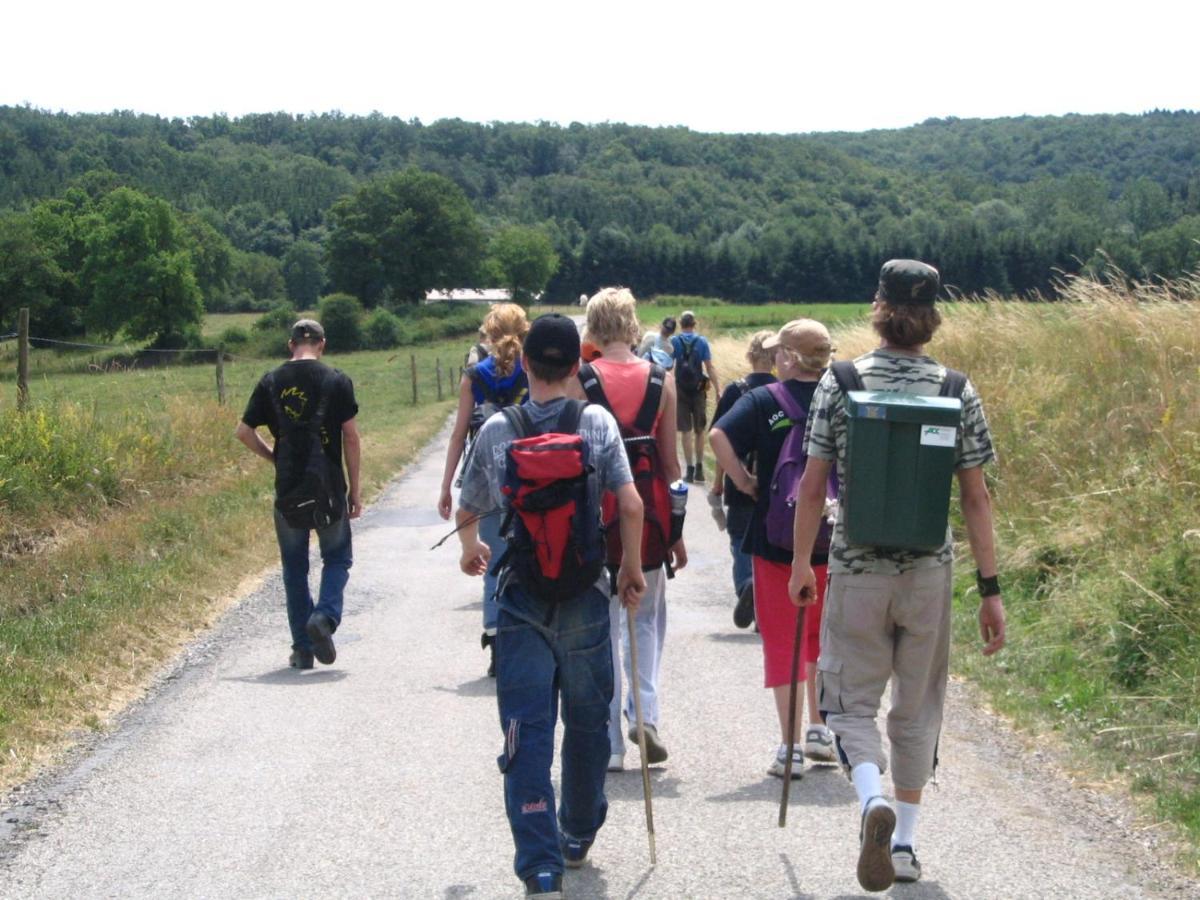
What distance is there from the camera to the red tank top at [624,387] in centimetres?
571

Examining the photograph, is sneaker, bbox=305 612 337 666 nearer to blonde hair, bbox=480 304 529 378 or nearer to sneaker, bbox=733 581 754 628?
blonde hair, bbox=480 304 529 378

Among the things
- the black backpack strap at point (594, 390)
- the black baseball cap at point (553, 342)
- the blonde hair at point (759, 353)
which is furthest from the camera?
the blonde hair at point (759, 353)

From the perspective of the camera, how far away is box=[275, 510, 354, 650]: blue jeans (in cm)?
812

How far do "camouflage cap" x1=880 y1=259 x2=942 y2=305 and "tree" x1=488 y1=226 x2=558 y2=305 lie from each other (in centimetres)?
12299

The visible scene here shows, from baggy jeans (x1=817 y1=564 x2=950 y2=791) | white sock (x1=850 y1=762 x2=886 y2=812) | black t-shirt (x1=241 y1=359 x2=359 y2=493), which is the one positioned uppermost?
black t-shirt (x1=241 y1=359 x2=359 y2=493)

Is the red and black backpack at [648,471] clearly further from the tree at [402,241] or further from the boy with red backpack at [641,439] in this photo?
the tree at [402,241]

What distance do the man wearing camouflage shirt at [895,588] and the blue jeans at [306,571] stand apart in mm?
4193

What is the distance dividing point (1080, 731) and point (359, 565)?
6991mm

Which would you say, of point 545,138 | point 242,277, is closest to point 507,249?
point 242,277

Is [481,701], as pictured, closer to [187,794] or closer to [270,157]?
[187,794]

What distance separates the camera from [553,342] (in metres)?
4.64

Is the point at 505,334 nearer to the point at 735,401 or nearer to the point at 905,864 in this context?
the point at 735,401

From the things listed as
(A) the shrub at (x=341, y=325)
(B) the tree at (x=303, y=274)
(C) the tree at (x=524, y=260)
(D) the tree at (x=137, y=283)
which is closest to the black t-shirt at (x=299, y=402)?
(A) the shrub at (x=341, y=325)

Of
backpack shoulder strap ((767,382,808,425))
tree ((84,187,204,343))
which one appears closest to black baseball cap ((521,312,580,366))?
backpack shoulder strap ((767,382,808,425))
